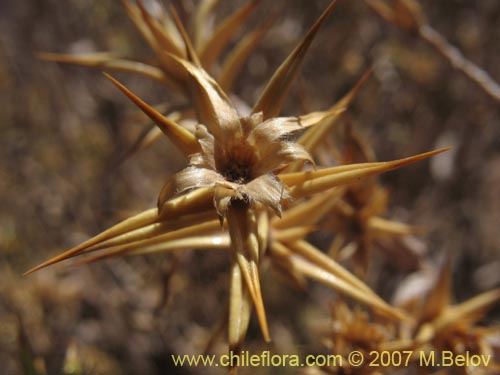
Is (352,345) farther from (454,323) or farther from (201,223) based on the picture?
(201,223)

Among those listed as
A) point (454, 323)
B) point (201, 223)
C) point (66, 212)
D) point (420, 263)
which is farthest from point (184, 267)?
point (201, 223)

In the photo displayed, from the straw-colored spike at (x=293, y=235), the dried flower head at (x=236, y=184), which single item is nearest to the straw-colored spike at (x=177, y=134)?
the dried flower head at (x=236, y=184)

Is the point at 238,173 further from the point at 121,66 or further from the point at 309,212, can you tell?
the point at 121,66

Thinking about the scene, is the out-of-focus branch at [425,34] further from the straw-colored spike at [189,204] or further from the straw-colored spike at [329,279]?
the straw-colored spike at [189,204]

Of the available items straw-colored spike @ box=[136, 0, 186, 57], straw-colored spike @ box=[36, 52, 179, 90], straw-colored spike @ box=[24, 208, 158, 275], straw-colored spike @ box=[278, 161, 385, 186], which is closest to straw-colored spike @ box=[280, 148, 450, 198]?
straw-colored spike @ box=[278, 161, 385, 186]

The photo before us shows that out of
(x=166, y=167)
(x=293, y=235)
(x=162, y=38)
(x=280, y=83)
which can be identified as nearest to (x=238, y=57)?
(x=162, y=38)

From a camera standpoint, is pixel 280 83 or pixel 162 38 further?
pixel 162 38
